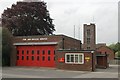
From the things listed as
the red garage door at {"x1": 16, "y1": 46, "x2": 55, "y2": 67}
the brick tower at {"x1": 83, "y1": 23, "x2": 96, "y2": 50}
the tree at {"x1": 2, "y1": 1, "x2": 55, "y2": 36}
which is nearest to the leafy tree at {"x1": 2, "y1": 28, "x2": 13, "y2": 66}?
the red garage door at {"x1": 16, "y1": 46, "x2": 55, "y2": 67}

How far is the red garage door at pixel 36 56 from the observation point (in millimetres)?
38688

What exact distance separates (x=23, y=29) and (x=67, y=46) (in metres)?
14.3

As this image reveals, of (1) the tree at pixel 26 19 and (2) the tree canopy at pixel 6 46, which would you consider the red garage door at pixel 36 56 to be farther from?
(1) the tree at pixel 26 19

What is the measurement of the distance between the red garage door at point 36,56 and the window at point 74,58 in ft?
10.4

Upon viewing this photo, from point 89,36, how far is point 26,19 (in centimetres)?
3612

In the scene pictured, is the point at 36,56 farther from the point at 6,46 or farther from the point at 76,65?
the point at 76,65

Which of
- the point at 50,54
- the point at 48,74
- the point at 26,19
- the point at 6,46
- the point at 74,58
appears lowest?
the point at 48,74

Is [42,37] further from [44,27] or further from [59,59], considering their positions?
[44,27]

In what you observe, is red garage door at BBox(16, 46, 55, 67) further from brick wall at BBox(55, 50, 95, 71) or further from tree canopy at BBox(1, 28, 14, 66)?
brick wall at BBox(55, 50, 95, 71)

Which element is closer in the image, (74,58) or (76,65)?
(76,65)

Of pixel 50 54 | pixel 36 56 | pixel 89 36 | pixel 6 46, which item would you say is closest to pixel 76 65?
pixel 50 54

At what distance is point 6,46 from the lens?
3903cm

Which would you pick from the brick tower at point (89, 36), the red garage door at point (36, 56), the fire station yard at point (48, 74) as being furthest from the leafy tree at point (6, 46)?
the brick tower at point (89, 36)

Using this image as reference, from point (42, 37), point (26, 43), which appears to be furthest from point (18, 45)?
point (42, 37)
